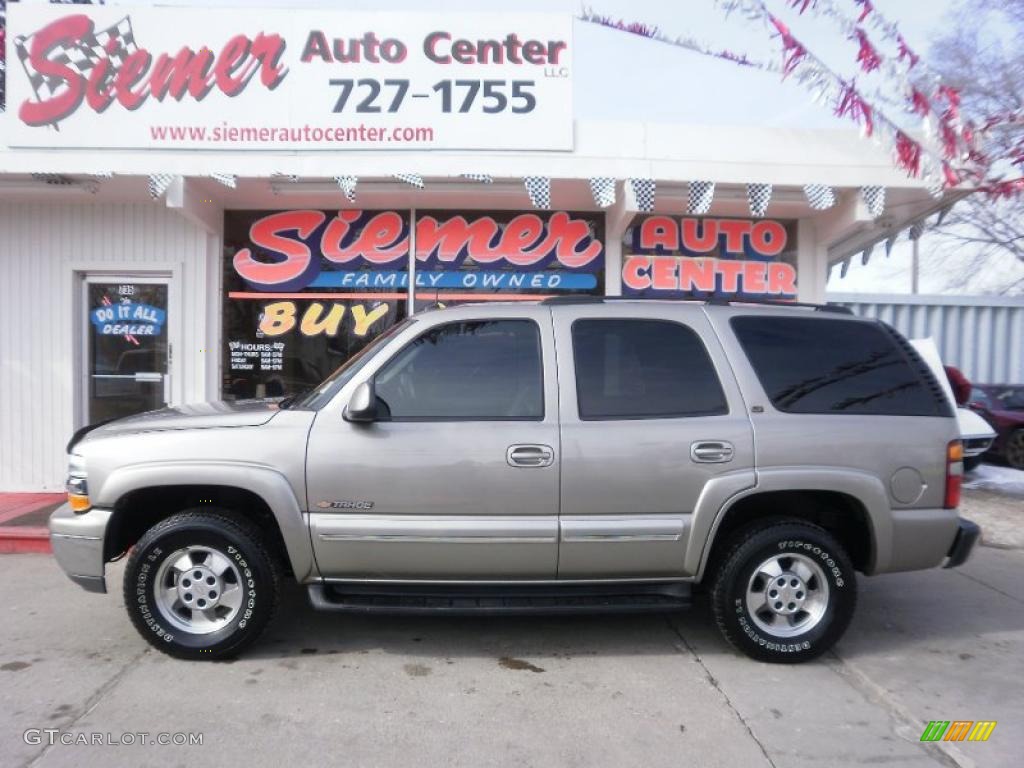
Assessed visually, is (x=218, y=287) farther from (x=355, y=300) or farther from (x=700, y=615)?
(x=700, y=615)

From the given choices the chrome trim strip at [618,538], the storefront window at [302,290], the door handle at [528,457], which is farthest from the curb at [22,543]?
the chrome trim strip at [618,538]

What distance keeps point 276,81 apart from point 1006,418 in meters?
10.8

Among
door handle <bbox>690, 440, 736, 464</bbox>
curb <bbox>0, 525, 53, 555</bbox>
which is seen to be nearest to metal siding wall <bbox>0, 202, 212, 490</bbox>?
curb <bbox>0, 525, 53, 555</bbox>

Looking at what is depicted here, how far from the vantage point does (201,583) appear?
3.85 m

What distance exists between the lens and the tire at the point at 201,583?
378cm

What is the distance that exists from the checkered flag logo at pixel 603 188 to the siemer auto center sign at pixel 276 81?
0.46m

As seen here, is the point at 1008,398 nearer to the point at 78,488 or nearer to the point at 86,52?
the point at 78,488

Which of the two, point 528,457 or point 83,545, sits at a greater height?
point 528,457

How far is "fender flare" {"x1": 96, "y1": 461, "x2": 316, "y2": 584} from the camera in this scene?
3.70 meters

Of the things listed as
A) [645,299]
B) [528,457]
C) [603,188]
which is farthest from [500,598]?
[603,188]

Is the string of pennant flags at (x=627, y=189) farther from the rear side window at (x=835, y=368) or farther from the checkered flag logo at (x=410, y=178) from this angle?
the rear side window at (x=835, y=368)

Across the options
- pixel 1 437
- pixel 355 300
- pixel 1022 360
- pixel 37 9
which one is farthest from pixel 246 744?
pixel 1022 360

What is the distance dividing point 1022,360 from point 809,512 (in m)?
12.3

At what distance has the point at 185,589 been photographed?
3.85 metres
